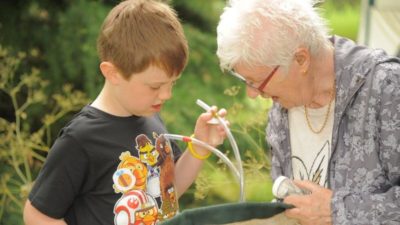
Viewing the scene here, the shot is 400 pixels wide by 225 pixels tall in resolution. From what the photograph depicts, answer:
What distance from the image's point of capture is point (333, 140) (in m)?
1.96

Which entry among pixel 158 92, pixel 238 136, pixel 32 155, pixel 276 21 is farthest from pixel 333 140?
pixel 32 155

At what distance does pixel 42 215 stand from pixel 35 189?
2.8 inches

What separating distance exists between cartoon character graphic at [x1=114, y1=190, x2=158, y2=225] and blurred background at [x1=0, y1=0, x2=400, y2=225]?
1083 millimetres

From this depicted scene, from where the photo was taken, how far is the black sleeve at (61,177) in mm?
1798

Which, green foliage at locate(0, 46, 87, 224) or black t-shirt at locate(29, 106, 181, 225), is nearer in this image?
black t-shirt at locate(29, 106, 181, 225)

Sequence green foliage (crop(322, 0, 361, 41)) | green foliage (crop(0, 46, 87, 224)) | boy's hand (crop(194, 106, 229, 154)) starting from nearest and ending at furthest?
boy's hand (crop(194, 106, 229, 154)) < green foliage (crop(0, 46, 87, 224)) < green foliage (crop(322, 0, 361, 41))

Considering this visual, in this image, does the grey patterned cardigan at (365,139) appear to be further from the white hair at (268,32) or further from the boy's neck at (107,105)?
the boy's neck at (107,105)

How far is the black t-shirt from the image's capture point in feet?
5.92

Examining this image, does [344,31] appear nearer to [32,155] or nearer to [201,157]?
[32,155]

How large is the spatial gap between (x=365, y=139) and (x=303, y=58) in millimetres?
270

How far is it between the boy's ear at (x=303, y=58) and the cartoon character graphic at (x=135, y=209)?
1.78 feet

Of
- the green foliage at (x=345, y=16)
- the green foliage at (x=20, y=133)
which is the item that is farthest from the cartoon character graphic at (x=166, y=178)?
the green foliage at (x=345, y=16)

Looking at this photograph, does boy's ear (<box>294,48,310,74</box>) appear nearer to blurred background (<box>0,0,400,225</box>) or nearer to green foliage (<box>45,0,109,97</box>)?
blurred background (<box>0,0,400,225</box>)

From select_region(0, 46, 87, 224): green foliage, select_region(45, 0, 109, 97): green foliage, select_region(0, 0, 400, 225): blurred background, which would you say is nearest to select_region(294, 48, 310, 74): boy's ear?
select_region(0, 0, 400, 225): blurred background
